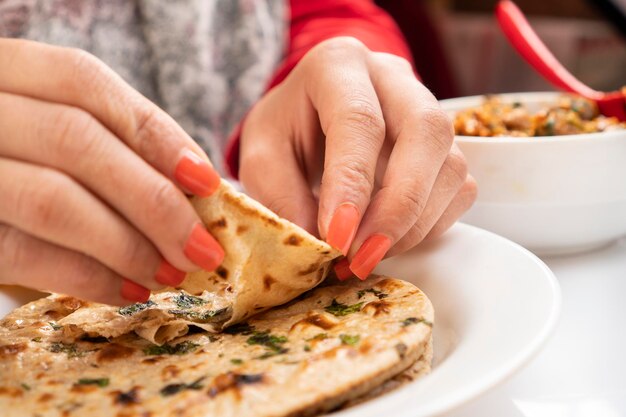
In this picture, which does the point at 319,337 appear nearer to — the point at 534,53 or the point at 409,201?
the point at 409,201

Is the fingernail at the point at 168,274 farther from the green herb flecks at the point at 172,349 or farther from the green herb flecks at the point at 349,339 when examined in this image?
the green herb flecks at the point at 349,339

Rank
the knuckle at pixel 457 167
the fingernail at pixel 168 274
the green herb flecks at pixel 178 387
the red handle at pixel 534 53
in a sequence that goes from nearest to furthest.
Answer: the green herb flecks at pixel 178 387
the fingernail at pixel 168 274
the knuckle at pixel 457 167
the red handle at pixel 534 53

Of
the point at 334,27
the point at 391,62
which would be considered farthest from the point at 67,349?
the point at 334,27

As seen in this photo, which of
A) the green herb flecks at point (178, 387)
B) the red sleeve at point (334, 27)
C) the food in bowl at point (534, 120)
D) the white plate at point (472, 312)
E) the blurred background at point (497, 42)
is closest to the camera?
the white plate at point (472, 312)

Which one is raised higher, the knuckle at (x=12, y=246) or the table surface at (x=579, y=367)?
the knuckle at (x=12, y=246)

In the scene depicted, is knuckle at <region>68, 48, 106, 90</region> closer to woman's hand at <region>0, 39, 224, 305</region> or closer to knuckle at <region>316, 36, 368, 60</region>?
woman's hand at <region>0, 39, 224, 305</region>

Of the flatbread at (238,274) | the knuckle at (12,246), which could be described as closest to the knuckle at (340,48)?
the flatbread at (238,274)

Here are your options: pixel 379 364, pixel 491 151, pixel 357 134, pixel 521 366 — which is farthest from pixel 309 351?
pixel 491 151
